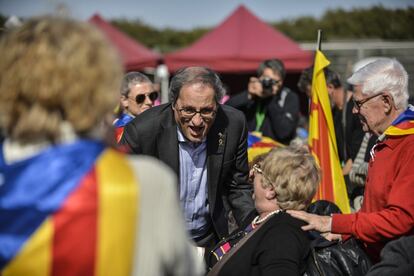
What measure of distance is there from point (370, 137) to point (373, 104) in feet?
6.10

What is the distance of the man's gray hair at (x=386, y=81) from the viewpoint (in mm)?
3363

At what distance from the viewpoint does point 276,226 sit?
278 centimetres

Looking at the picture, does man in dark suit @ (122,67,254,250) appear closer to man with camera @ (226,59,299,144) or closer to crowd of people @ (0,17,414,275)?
crowd of people @ (0,17,414,275)

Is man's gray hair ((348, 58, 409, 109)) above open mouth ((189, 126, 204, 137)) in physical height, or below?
above

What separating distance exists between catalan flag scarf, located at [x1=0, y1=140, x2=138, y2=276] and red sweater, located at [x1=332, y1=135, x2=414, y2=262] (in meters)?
1.73

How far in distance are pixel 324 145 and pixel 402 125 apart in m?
1.99

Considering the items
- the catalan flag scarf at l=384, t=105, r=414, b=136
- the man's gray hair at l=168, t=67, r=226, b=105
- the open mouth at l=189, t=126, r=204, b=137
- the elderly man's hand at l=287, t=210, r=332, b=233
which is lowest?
the elderly man's hand at l=287, t=210, r=332, b=233

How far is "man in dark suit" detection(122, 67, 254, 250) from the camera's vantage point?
140 inches

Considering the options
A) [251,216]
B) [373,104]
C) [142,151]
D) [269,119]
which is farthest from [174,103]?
[269,119]

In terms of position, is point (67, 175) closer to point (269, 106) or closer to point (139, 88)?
point (139, 88)

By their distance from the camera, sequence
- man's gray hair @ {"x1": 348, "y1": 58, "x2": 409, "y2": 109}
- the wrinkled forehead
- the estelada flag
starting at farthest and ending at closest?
the wrinkled forehead, the estelada flag, man's gray hair @ {"x1": 348, "y1": 58, "x2": 409, "y2": 109}

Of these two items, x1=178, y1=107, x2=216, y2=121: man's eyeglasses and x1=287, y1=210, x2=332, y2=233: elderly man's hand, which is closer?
x1=287, y1=210, x2=332, y2=233: elderly man's hand

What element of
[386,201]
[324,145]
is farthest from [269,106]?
[386,201]

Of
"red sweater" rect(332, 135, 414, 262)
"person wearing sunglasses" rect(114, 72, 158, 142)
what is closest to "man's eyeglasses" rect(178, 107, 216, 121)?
"red sweater" rect(332, 135, 414, 262)
